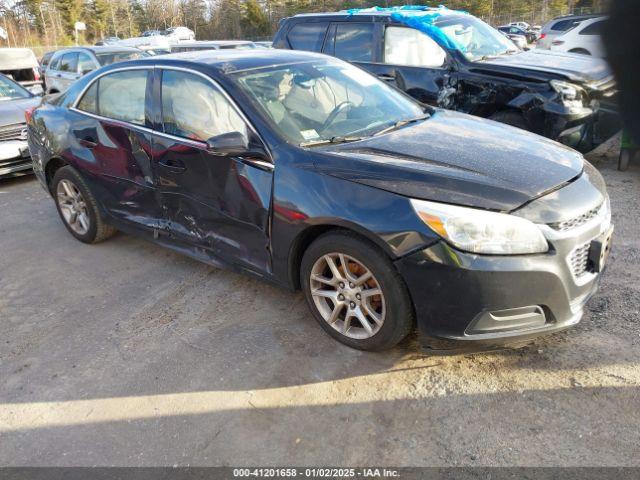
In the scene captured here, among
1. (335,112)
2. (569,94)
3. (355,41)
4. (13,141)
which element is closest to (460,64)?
(569,94)

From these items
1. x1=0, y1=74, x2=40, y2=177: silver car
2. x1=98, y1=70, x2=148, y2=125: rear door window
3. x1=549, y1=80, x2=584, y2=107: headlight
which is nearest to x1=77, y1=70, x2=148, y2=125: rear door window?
x1=98, y1=70, x2=148, y2=125: rear door window

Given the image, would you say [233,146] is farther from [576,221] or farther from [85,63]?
[85,63]

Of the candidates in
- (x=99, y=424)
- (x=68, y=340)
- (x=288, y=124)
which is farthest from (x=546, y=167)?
Answer: (x=68, y=340)

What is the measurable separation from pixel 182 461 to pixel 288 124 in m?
1.99

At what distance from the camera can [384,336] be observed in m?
2.85

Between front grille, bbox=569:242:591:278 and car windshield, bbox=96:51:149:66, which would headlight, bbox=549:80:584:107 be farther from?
car windshield, bbox=96:51:149:66

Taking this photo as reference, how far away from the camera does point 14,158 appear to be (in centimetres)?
695

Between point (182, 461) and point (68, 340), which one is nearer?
point (182, 461)

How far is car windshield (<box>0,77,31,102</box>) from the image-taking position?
25.7 feet

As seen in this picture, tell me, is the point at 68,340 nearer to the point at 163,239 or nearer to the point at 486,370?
the point at 163,239

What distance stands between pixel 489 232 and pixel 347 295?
87cm

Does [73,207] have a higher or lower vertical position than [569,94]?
lower

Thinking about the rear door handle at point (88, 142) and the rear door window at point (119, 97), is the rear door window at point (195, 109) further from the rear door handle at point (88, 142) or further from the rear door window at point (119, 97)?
the rear door handle at point (88, 142)

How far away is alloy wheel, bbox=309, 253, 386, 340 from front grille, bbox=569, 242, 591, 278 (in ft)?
3.13
